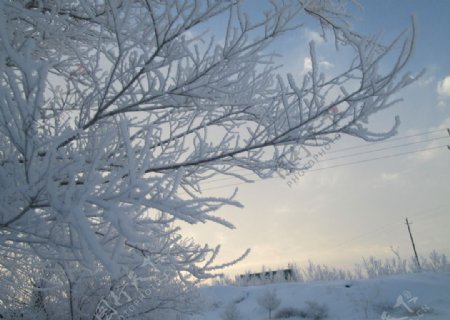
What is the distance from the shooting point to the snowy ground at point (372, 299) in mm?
10945

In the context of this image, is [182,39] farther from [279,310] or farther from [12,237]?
[279,310]

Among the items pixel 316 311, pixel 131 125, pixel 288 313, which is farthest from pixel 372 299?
pixel 131 125

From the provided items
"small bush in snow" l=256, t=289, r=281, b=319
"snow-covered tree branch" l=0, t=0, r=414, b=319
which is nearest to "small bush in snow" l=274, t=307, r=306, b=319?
"small bush in snow" l=256, t=289, r=281, b=319

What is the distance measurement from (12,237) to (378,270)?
17842mm

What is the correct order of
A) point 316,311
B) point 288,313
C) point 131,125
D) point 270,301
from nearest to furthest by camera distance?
point 131,125 < point 316,311 < point 270,301 < point 288,313

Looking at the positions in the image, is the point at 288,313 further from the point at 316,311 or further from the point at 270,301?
the point at 316,311

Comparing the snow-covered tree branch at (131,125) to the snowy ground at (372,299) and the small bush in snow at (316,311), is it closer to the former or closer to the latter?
the snowy ground at (372,299)

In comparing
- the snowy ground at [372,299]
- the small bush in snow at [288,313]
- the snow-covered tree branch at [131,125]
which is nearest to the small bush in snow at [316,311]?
the snowy ground at [372,299]

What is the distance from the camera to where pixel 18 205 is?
144 centimetres

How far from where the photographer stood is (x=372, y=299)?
11898 millimetres

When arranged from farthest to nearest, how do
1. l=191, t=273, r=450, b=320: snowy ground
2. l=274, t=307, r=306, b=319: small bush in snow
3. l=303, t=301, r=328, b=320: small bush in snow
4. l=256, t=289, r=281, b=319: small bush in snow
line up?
1. l=274, t=307, r=306, b=319: small bush in snow
2. l=256, t=289, r=281, b=319: small bush in snow
3. l=303, t=301, r=328, b=320: small bush in snow
4. l=191, t=273, r=450, b=320: snowy ground

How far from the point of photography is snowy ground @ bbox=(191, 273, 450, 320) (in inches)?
431

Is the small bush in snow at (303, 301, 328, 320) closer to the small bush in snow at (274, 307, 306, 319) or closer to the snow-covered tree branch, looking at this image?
the small bush in snow at (274, 307, 306, 319)

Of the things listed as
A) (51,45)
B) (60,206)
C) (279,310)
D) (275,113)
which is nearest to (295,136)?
(275,113)
